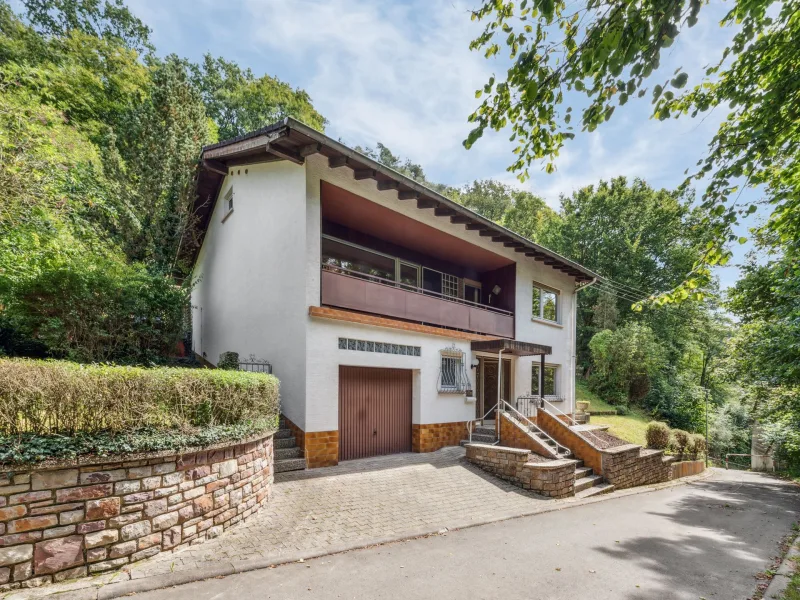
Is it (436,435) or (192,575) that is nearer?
(192,575)

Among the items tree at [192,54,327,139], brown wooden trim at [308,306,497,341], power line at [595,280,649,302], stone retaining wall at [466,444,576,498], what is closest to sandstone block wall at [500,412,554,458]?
stone retaining wall at [466,444,576,498]

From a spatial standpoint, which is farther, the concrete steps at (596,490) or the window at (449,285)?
the window at (449,285)

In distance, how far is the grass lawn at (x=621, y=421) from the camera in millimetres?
16344

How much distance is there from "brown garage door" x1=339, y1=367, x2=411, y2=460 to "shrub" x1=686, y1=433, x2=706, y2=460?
40.0 feet

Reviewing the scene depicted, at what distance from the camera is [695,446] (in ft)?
51.0

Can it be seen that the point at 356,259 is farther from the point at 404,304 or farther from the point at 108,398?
the point at 108,398

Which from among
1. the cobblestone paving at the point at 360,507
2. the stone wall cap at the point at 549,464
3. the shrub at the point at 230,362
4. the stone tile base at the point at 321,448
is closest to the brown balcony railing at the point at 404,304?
the shrub at the point at 230,362

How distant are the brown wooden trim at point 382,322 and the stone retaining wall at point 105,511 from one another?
3556 millimetres

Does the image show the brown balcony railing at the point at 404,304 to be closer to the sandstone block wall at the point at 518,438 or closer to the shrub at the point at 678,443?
the sandstone block wall at the point at 518,438

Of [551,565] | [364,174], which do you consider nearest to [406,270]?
[364,174]

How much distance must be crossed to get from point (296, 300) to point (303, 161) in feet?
9.94

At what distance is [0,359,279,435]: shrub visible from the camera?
382cm

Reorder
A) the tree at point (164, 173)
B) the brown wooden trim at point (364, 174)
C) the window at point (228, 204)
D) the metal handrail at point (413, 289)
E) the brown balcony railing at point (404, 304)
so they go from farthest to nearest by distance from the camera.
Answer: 1. the tree at point (164, 173)
2. the window at point (228, 204)
3. the metal handrail at point (413, 289)
4. the brown balcony railing at point (404, 304)
5. the brown wooden trim at point (364, 174)

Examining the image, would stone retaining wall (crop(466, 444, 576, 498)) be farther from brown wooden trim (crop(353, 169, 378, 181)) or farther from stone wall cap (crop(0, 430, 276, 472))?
brown wooden trim (crop(353, 169, 378, 181))
